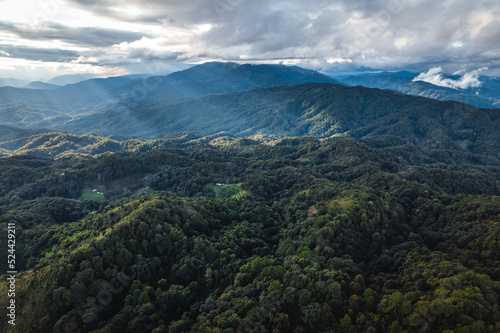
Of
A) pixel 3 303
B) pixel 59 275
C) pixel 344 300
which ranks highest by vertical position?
pixel 344 300

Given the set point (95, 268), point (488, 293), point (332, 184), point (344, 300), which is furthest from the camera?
point (332, 184)

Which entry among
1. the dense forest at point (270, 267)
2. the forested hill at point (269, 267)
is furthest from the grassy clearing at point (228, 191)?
the forested hill at point (269, 267)

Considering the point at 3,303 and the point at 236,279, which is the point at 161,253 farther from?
the point at 3,303

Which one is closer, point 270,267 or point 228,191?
point 270,267

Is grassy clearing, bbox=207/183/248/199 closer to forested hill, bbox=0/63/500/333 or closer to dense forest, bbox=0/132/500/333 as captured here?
dense forest, bbox=0/132/500/333

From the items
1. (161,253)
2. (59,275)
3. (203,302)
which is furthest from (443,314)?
(59,275)

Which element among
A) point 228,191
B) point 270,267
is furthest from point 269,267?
point 228,191

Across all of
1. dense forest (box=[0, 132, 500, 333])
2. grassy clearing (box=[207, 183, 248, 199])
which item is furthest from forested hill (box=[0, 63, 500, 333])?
grassy clearing (box=[207, 183, 248, 199])

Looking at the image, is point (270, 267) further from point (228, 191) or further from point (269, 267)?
point (228, 191)

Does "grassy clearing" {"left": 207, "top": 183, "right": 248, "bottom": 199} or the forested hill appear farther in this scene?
"grassy clearing" {"left": 207, "top": 183, "right": 248, "bottom": 199}
